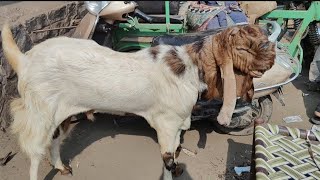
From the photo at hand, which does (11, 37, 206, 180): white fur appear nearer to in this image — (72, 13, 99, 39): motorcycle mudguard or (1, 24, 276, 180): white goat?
(1, 24, 276, 180): white goat

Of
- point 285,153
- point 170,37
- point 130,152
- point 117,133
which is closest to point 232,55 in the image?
point 285,153

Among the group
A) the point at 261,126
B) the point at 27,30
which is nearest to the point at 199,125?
the point at 261,126

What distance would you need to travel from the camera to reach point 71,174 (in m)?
3.71

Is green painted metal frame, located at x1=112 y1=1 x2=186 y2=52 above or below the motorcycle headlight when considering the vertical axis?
below

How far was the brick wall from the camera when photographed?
13.5ft

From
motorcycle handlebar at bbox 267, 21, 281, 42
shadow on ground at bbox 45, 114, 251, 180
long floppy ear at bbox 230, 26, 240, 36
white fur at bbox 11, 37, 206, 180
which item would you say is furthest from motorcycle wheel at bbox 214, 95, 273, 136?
long floppy ear at bbox 230, 26, 240, 36

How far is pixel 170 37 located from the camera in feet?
13.1

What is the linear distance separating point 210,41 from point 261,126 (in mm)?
902

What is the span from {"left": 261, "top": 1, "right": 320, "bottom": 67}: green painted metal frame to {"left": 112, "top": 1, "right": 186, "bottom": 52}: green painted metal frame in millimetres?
1304

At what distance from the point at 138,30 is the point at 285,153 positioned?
254 cm

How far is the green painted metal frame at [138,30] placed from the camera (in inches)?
180

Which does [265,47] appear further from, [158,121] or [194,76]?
[158,121]

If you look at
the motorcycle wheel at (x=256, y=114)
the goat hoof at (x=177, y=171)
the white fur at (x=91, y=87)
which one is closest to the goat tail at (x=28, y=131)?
the white fur at (x=91, y=87)

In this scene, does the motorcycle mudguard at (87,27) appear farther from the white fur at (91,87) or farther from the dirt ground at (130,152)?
the white fur at (91,87)
